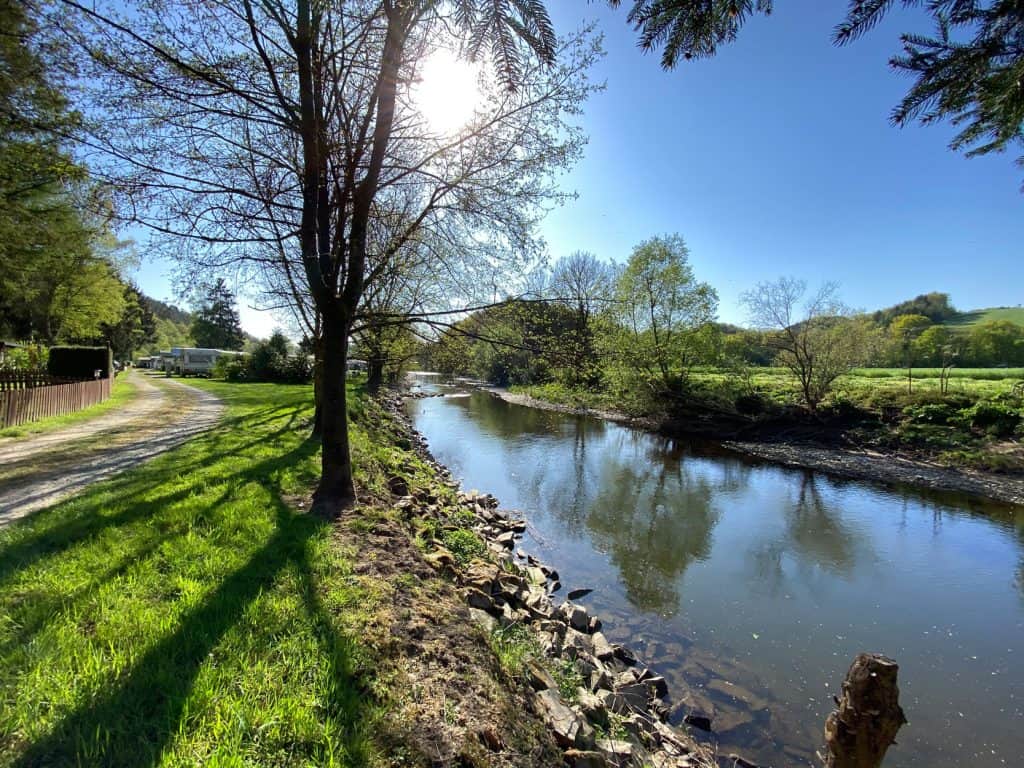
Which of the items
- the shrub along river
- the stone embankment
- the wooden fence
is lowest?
the shrub along river

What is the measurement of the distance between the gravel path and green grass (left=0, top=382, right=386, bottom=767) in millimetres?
813

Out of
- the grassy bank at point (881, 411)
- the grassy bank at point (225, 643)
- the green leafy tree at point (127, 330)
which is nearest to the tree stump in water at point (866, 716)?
the grassy bank at point (225, 643)

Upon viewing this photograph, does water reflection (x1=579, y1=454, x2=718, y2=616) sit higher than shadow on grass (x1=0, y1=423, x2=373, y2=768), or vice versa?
shadow on grass (x1=0, y1=423, x2=373, y2=768)

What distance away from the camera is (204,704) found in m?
2.20

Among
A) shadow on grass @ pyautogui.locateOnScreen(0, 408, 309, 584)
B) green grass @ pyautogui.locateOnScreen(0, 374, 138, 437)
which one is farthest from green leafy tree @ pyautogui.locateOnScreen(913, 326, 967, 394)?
green grass @ pyautogui.locateOnScreen(0, 374, 138, 437)

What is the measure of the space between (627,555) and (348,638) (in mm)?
6837

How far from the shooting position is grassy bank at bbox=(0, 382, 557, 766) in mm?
2039

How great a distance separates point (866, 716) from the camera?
222 centimetres

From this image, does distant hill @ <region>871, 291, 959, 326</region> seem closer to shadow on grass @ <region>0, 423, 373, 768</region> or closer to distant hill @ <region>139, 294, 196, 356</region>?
shadow on grass @ <region>0, 423, 373, 768</region>

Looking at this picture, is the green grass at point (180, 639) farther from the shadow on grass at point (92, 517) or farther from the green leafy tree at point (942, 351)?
the green leafy tree at point (942, 351)

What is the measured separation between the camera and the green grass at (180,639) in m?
2.00

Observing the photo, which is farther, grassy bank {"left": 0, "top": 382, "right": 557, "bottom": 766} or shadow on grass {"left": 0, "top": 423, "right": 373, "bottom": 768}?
grassy bank {"left": 0, "top": 382, "right": 557, "bottom": 766}

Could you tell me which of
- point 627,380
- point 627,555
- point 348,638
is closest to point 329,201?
point 348,638

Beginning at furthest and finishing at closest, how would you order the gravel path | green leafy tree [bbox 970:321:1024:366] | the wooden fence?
green leafy tree [bbox 970:321:1024:366], the wooden fence, the gravel path
